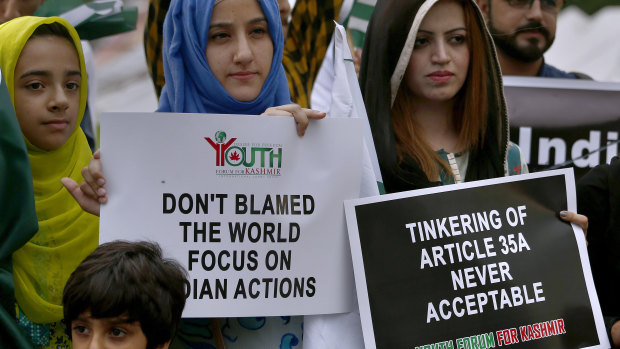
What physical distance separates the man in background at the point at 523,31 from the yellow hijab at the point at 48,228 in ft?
7.84

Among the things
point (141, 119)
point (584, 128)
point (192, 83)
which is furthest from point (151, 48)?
point (584, 128)

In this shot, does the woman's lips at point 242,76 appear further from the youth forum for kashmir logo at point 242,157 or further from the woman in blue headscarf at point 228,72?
the youth forum for kashmir logo at point 242,157

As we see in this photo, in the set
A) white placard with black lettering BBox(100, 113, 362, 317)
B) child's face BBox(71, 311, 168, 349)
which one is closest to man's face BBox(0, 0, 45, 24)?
white placard with black lettering BBox(100, 113, 362, 317)

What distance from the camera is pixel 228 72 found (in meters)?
3.04

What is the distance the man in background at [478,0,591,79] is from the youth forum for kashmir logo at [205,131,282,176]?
2401 millimetres

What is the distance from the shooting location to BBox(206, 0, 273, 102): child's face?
9.96 feet

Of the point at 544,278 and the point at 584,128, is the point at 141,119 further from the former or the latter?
the point at 584,128

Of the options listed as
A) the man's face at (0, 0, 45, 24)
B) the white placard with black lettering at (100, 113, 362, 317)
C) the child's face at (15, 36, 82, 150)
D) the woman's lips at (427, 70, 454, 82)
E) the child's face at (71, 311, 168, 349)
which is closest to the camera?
the child's face at (71, 311, 168, 349)

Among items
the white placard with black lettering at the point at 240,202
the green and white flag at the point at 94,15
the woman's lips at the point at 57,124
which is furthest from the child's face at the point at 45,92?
the green and white flag at the point at 94,15

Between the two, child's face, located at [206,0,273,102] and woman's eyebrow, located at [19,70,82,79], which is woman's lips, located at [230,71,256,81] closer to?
child's face, located at [206,0,273,102]

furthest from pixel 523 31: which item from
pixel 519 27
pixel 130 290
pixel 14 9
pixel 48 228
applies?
pixel 130 290

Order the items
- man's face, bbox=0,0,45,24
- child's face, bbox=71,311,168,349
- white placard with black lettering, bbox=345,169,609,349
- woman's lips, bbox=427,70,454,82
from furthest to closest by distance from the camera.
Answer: man's face, bbox=0,0,45,24 → woman's lips, bbox=427,70,454,82 → white placard with black lettering, bbox=345,169,609,349 → child's face, bbox=71,311,168,349

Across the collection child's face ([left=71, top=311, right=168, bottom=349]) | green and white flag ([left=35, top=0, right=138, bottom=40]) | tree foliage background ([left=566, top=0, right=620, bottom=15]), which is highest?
green and white flag ([left=35, top=0, right=138, bottom=40])

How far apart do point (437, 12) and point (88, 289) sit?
1.63 m
